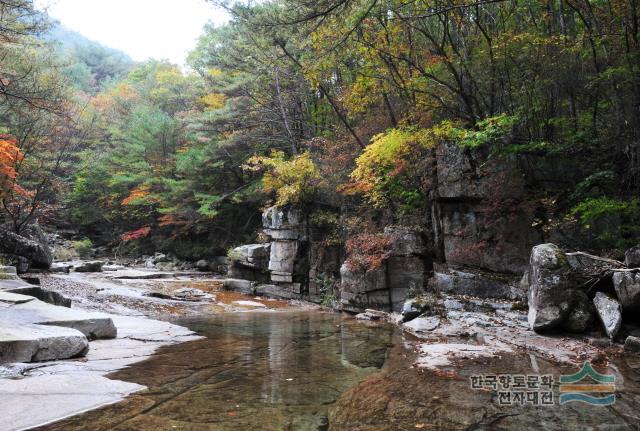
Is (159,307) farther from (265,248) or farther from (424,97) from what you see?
(424,97)

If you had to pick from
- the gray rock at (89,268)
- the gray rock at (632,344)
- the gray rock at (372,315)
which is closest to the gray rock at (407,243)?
the gray rock at (372,315)

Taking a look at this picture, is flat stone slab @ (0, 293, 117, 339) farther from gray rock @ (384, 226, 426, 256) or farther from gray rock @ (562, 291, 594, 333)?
gray rock @ (384, 226, 426, 256)

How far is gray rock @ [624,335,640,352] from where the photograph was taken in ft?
21.0

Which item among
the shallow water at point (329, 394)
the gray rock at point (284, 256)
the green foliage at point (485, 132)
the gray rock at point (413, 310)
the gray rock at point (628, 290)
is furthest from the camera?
the gray rock at point (284, 256)

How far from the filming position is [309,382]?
215 inches

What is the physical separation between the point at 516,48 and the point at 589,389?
971 cm

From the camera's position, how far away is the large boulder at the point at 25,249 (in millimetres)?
15905

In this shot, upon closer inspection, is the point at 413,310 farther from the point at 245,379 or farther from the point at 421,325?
the point at 245,379

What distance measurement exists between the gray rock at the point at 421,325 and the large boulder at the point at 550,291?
205 cm

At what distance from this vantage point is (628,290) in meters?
7.09

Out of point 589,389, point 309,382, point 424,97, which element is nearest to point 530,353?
point 589,389

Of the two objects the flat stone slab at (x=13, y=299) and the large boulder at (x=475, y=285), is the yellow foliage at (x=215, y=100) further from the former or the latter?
the flat stone slab at (x=13, y=299)

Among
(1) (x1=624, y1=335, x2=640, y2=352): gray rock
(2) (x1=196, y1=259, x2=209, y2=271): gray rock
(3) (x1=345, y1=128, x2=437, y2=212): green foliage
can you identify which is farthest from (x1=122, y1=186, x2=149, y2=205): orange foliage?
(1) (x1=624, y1=335, x2=640, y2=352): gray rock

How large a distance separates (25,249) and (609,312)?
63.3ft
